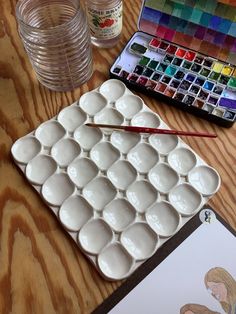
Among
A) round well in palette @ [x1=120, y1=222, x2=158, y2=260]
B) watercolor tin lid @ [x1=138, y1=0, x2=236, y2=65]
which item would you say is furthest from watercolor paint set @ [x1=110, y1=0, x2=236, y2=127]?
round well in palette @ [x1=120, y1=222, x2=158, y2=260]

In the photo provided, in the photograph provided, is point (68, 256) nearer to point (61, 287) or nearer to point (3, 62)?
point (61, 287)

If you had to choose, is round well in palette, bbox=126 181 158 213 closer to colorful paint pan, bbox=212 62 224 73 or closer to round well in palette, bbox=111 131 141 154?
round well in palette, bbox=111 131 141 154

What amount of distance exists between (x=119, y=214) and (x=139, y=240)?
0.15 ft

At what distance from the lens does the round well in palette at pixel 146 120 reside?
600 mm

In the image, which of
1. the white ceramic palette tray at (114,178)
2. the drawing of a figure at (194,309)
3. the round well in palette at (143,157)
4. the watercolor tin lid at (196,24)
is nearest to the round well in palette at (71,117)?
the white ceramic palette tray at (114,178)

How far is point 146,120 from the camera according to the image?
1.98ft

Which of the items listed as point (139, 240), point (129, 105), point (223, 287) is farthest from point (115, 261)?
point (129, 105)

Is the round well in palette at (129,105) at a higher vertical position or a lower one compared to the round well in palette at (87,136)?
higher

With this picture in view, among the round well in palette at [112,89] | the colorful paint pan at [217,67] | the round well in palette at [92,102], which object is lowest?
the round well in palette at [92,102]

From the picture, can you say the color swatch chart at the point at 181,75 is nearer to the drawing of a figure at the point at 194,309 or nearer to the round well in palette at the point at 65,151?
the round well in palette at the point at 65,151

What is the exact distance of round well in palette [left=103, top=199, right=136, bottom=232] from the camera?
52 cm

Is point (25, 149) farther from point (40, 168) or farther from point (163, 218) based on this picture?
point (163, 218)

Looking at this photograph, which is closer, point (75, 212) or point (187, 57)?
point (75, 212)

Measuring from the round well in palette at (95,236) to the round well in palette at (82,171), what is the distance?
61mm
